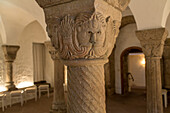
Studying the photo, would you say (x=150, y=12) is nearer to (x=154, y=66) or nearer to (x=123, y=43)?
(x=154, y=66)

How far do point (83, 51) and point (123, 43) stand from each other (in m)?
6.44

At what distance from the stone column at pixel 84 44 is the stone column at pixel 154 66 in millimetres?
2266

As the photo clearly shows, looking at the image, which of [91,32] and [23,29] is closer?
[91,32]

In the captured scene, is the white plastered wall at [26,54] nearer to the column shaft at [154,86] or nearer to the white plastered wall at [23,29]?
the white plastered wall at [23,29]

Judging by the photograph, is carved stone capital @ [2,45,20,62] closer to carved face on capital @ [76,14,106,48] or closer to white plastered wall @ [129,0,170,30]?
white plastered wall @ [129,0,170,30]

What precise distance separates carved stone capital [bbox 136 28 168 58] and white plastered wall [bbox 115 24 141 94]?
3734mm

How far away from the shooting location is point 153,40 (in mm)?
3264

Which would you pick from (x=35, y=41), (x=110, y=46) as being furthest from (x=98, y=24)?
(x=35, y=41)

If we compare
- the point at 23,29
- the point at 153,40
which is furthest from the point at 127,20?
the point at 23,29

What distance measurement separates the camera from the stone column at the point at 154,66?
10.5 feet

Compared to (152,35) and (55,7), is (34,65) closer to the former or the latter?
(152,35)

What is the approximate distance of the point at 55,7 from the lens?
1.34m

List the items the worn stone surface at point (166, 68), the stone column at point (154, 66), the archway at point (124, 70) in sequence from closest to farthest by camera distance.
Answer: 1. the stone column at point (154, 66)
2. the worn stone surface at point (166, 68)
3. the archway at point (124, 70)

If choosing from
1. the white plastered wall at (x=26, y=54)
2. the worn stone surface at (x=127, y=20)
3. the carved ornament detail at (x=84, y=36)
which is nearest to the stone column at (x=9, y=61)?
the white plastered wall at (x=26, y=54)
